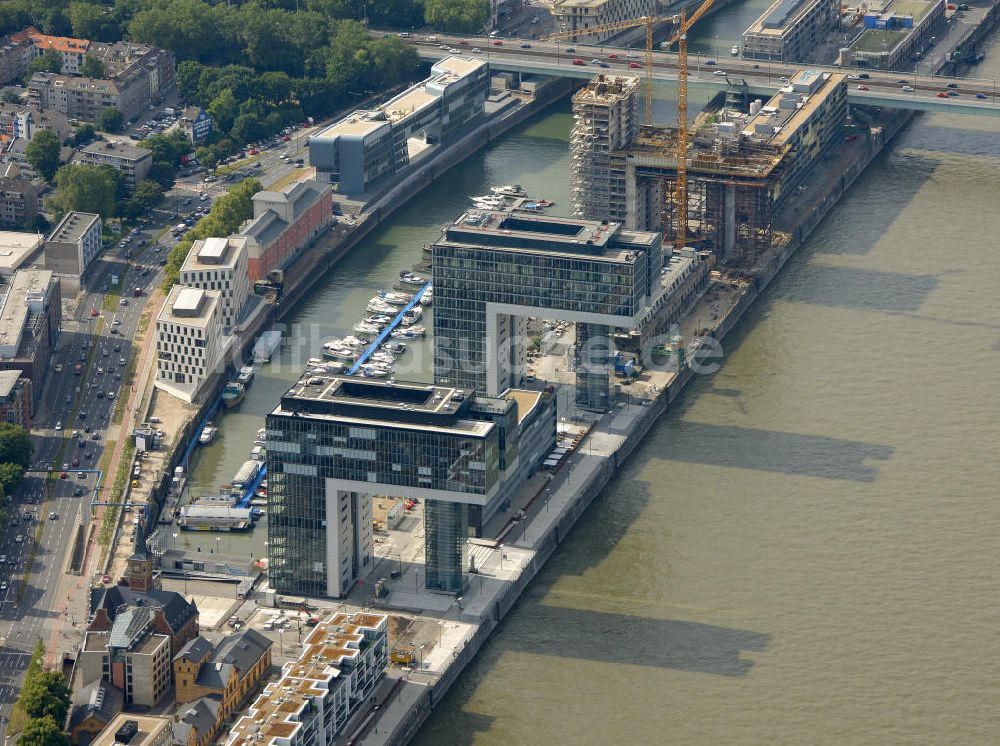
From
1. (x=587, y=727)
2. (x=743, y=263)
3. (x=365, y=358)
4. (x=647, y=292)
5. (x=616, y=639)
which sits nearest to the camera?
(x=587, y=727)

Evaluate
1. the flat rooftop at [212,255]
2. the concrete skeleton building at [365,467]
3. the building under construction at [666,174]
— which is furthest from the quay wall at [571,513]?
the flat rooftop at [212,255]

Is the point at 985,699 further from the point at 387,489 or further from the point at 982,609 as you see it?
the point at 387,489

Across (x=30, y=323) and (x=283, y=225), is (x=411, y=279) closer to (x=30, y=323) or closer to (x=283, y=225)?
(x=283, y=225)

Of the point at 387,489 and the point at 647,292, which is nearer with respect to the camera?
the point at 387,489

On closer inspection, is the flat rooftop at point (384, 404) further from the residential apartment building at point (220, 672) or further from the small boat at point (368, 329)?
the small boat at point (368, 329)

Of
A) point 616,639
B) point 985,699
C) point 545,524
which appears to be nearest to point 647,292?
point 545,524

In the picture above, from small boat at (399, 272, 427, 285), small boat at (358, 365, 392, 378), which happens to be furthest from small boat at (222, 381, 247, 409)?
small boat at (399, 272, 427, 285)
